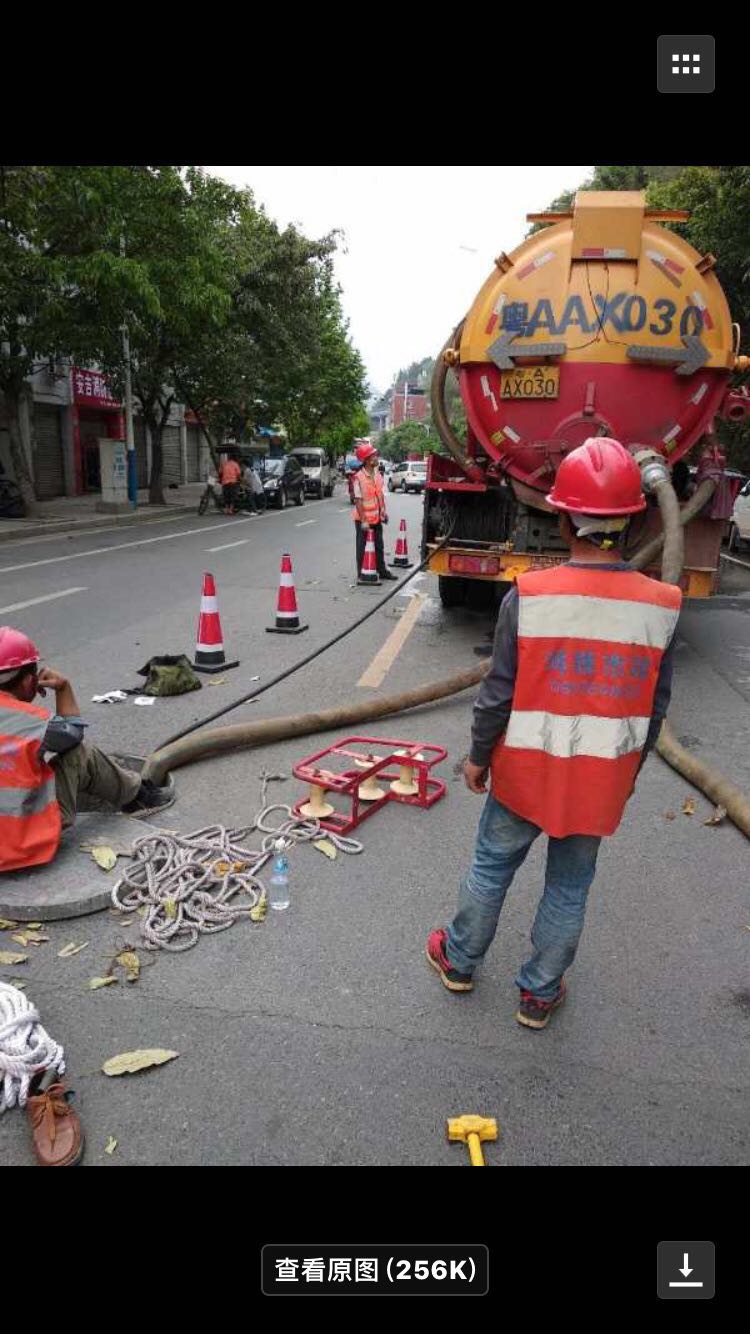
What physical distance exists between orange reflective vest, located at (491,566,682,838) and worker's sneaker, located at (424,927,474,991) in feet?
2.33

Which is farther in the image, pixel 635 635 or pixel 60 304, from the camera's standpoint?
pixel 60 304

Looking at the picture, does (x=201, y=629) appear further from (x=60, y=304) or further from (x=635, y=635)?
(x=60, y=304)

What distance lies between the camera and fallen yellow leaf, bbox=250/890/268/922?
3.42 meters

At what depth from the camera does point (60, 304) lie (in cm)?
1515

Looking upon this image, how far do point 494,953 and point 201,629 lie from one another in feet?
14.8

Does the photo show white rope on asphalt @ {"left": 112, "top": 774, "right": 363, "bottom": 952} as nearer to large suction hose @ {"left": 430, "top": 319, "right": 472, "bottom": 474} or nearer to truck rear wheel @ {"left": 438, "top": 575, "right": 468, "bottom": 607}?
large suction hose @ {"left": 430, "top": 319, "right": 472, "bottom": 474}

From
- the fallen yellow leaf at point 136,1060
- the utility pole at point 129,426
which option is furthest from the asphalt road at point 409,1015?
the utility pole at point 129,426

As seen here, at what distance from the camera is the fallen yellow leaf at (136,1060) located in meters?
2.58

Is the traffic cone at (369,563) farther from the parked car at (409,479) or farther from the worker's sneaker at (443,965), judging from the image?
the parked car at (409,479)

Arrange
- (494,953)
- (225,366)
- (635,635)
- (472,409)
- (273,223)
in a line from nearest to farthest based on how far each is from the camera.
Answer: (635,635) < (494,953) < (472,409) < (225,366) < (273,223)

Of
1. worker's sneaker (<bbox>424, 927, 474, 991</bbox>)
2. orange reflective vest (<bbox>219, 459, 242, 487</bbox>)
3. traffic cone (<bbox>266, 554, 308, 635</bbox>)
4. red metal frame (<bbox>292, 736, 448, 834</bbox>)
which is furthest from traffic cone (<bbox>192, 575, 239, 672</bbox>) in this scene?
orange reflective vest (<bbox>219, 459, 242, 487</bbox>)

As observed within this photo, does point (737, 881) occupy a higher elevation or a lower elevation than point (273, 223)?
lower
